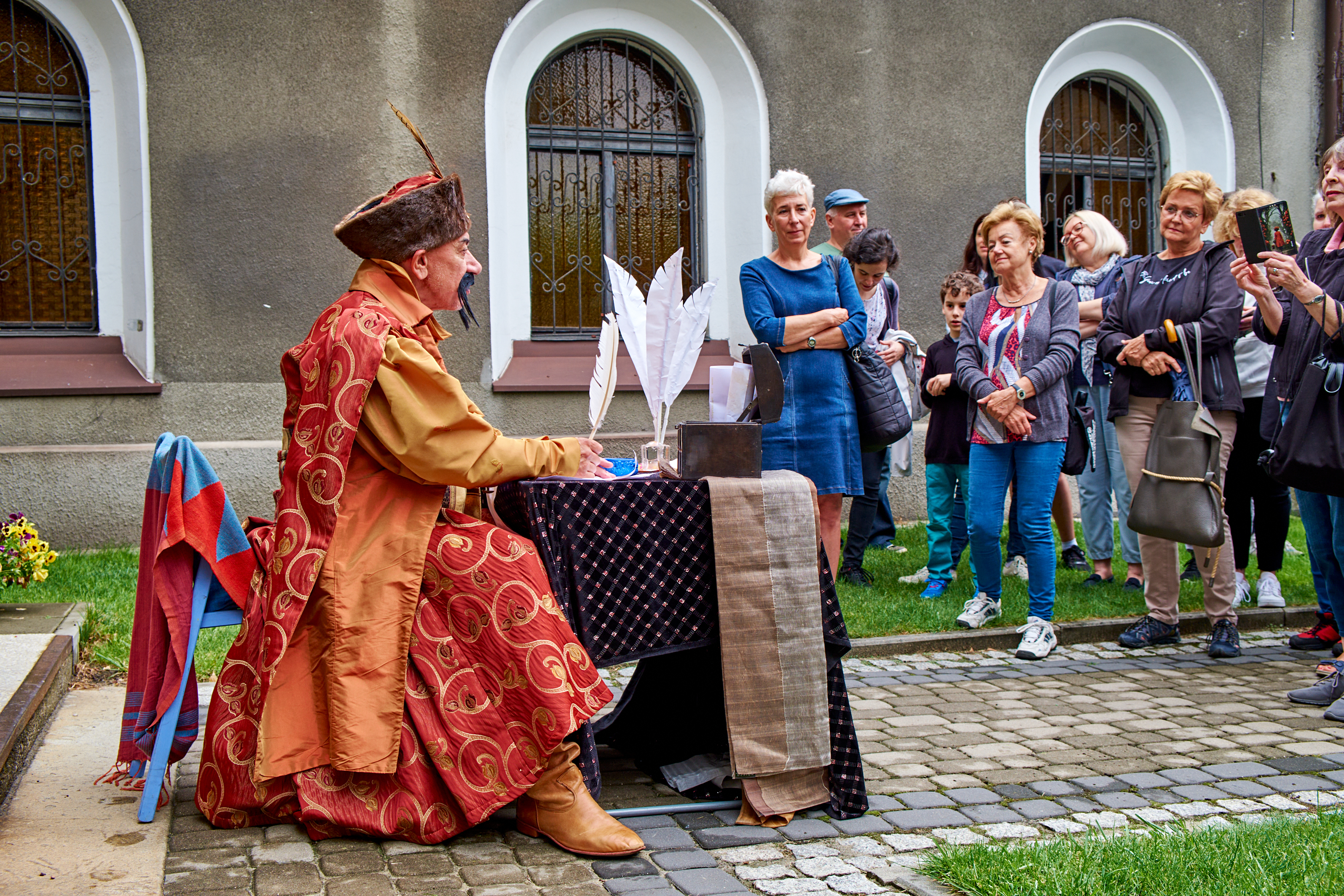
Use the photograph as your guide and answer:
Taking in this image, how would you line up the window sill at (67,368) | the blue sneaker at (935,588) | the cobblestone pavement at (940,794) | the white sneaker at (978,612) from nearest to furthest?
the cobblestone pavement at (940,794) → the white sneaker at (978,612) → the blue sneaker at (935,588) → the window sill at (67,368)

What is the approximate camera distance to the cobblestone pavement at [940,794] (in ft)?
9.31

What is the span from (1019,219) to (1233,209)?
1.01 metres

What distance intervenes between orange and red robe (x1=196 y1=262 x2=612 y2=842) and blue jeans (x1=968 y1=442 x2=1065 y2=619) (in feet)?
9.64

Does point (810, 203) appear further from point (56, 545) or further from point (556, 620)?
point (56, 545)

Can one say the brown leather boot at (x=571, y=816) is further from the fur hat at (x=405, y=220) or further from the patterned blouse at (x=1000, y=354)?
the patterned blouse at (x=1000, y=354)

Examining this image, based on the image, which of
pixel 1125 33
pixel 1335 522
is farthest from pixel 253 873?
pixel 1125 33

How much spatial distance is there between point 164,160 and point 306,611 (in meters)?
5.36

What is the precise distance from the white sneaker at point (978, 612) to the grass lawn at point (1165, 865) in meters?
2.56

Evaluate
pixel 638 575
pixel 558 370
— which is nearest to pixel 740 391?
pixel 638 575

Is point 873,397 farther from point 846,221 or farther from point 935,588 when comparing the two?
point 846,221

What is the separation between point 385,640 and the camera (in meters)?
3.06

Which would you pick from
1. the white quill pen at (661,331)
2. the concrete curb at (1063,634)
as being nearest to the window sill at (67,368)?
the concrete curb at (1063,634)

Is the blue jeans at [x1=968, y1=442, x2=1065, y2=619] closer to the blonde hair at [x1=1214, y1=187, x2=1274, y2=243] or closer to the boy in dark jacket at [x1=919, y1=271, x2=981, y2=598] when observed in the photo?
the boy in dark jacket at [x1=919, y1=271, x2=981, y2=598]

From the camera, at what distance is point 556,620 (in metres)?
3.10
